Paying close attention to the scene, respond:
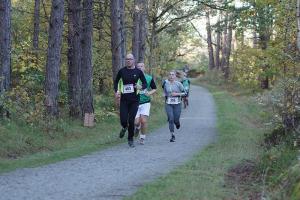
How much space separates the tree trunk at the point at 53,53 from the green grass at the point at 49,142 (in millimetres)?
768

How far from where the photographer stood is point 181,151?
498 inches

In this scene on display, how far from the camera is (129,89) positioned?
12.8 m

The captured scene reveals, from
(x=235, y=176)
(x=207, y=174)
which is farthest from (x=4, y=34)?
(x=235, y=176)

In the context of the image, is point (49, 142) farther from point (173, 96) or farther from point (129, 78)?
point (173, 96)

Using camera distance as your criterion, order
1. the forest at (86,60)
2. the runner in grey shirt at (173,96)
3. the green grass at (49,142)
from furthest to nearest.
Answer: the runner in grey shirt at (173,96)
the forest at (86,60)
the green grass at (49,142)

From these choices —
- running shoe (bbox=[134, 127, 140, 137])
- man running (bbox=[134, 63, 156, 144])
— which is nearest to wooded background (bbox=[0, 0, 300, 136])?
running shoe (bbox=[134, 127, 140, 137])

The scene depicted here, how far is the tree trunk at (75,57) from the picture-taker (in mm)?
18172

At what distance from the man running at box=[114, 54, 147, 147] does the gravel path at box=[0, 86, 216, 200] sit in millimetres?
805

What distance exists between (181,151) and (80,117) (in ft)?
21.8

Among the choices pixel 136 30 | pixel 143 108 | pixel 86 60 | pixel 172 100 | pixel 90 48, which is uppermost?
pixel 136 30

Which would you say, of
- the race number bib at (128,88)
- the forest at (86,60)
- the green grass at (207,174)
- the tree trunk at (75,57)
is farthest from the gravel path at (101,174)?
the tree trunk at (75,57)

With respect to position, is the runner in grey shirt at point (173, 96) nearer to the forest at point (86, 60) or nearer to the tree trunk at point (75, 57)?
the forest at point (86, 60)

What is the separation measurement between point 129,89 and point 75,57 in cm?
644

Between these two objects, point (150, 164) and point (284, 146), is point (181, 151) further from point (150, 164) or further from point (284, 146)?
point (284, 146)
